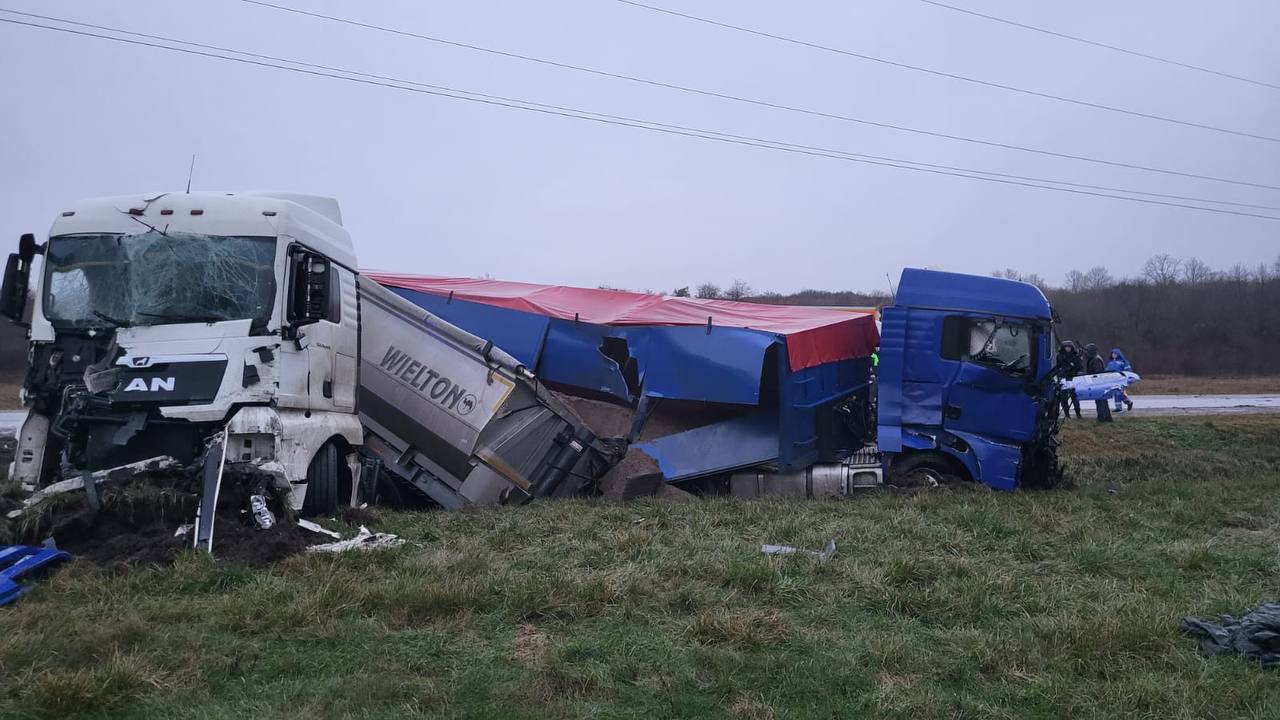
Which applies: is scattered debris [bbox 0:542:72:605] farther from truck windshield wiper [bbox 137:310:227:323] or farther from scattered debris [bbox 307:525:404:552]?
truck windshield wiper [bbox 137:310:227:323]

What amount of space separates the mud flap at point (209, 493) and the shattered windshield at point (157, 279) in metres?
1.32

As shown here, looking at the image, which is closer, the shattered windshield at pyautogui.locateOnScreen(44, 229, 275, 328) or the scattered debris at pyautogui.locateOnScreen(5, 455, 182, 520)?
the scattered debris at pyautogui.locateOnScreen(5, 455, 182, 520)

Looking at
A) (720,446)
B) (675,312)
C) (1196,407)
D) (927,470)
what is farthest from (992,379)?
(1196,407)

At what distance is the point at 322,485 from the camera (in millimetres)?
7539

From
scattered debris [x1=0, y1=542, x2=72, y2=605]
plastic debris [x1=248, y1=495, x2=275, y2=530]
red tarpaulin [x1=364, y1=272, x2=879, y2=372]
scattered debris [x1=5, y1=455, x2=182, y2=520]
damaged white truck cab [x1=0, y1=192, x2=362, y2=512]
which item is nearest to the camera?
scattered debris [x1=0, y1=542, x2=72, y2=605]

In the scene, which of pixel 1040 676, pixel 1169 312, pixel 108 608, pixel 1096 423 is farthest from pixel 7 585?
pixel 1169 312

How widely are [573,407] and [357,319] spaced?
294 cm

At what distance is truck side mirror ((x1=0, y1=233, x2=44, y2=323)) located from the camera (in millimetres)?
7012

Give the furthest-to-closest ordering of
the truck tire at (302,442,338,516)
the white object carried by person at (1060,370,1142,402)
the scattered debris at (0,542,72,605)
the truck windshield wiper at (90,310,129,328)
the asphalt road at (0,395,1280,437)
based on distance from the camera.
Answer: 1. the asphalt road at (0,395,1280,437)
2. the white object carried by person at (1060,370,1142,402)
3. the truck tire at (302,442,338,516)
4. the truck windshield wiper at (90,310,129,328)
5. the scattered debris at (0,542,72,605)

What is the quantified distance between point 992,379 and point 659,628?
6.98 meters

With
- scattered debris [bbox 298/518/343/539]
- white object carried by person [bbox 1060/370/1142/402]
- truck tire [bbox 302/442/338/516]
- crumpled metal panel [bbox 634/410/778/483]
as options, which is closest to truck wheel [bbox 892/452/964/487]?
crumpled metal panel [bbox 634/410/778/483]

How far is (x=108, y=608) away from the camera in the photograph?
15.4 ft

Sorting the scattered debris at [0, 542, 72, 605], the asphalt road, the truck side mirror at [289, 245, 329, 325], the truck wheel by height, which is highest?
the truck side mirror at [289, 245, 329, 325]

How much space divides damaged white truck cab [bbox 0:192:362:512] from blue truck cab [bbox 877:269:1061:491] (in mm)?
6275
